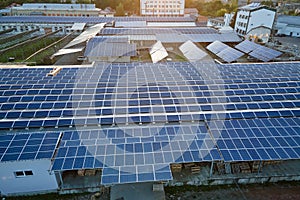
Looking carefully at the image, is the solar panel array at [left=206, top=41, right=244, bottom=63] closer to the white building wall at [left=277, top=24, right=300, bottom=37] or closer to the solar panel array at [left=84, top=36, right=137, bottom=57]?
the solar panel array at [left=84, top=36, right=137, bottom=57]

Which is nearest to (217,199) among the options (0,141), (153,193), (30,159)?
(153,193)

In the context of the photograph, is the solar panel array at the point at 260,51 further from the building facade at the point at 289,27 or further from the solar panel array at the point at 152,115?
the building facade at the point at 289,27

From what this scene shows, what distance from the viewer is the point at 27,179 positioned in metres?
13.8

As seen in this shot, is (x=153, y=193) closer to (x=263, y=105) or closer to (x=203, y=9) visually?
(x=263, y=105)

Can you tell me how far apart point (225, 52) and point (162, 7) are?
59.5 meters

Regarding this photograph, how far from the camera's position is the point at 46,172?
13.6 meters

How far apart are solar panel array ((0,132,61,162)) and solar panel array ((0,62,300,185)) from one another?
194 mm

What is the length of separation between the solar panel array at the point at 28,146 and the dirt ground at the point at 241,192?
8627mm

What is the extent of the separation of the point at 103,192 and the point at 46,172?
399 centimetres

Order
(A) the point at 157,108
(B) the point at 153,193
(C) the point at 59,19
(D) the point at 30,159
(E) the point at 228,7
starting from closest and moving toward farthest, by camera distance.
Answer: (D) the point at 30,159, (B) the point at 153,193, (A) the point at 157,108, (C) the point at 59,19, (E) the point at 228,7

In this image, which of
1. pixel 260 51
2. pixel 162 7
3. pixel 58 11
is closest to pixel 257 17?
pixel 260 51

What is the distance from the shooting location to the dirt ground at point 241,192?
1425cm

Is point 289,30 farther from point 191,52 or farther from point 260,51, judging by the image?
point 191,52

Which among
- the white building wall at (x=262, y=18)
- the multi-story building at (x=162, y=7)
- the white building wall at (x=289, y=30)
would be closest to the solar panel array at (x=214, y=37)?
the white building wall at (x=262, y=18)
